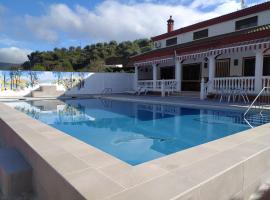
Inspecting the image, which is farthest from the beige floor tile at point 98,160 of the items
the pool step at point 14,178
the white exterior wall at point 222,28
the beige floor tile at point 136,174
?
the white exterior wall at point 222,28

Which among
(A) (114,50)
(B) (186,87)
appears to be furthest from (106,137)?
(A) (114,50)

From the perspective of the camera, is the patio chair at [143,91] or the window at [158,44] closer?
the patio chair at [143,91]

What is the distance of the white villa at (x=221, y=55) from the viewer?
15305 millimetres

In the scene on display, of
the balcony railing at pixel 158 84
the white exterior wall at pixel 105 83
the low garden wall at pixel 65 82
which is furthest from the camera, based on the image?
the white exterior wall at pixel 105 83

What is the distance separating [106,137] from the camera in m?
8.94

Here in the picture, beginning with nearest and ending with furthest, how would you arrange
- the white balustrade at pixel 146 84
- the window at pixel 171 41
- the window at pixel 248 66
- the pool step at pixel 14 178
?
the pool step at pixel 14 178
the window at pixel 248 66
the white balustrade at pixel 146 84
the window at pixel 171 41

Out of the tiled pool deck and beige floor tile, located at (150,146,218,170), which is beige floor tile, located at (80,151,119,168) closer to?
the tiled pool deck

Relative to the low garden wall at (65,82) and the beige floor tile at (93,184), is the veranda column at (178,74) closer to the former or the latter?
the low garden wall at (65,82)

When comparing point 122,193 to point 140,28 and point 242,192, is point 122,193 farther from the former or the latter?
point 140,28

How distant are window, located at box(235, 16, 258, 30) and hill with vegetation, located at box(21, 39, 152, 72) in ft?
104

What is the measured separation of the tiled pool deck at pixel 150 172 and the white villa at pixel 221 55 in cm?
1165

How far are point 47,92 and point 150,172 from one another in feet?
77.7

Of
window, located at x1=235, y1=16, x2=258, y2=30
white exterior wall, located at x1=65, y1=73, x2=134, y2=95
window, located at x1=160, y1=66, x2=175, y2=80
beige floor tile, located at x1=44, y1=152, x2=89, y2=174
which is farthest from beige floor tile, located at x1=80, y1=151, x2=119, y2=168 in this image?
window, located at x1=160, y1=66, x2=175, y2=80

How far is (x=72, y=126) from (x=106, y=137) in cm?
279
